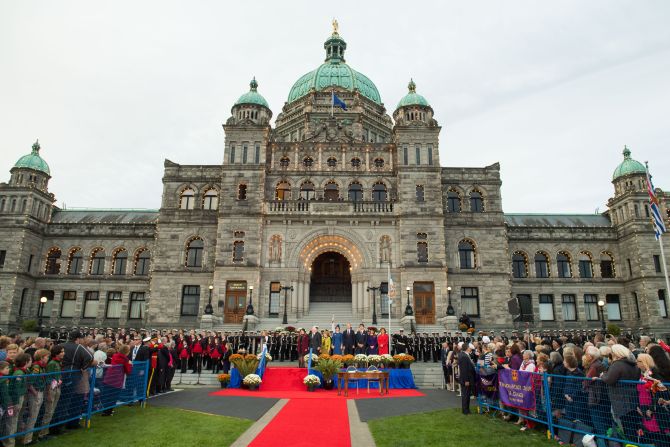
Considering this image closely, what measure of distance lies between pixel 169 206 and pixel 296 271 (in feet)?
41.6

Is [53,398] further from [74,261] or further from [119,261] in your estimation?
[74,261]

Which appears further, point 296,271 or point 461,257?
point 461,257

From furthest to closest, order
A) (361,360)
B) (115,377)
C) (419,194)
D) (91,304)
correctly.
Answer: (91,304) → (419,194) → (361,360) → (115,377)

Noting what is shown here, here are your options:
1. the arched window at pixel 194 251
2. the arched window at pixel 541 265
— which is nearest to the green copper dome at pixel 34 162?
the arched window at pixel 194 251

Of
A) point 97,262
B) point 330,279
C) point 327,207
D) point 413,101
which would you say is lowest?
point 330,279

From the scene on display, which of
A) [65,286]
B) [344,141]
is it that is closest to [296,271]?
[344,141]

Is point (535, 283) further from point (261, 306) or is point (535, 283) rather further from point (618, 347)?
point (618, 347)

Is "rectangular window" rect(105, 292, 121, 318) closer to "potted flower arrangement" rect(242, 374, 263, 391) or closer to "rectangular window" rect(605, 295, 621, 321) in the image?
"potted flower arrangement" rect(242, 374, 263, 391)

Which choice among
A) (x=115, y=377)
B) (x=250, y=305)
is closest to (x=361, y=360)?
(x=115, y=377)

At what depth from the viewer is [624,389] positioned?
8945 mm

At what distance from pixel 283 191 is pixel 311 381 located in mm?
21930

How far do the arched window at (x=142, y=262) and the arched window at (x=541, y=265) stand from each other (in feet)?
114

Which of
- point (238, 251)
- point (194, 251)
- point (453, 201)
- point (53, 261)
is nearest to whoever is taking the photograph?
point (238, 251)

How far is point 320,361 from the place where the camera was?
1908cm
